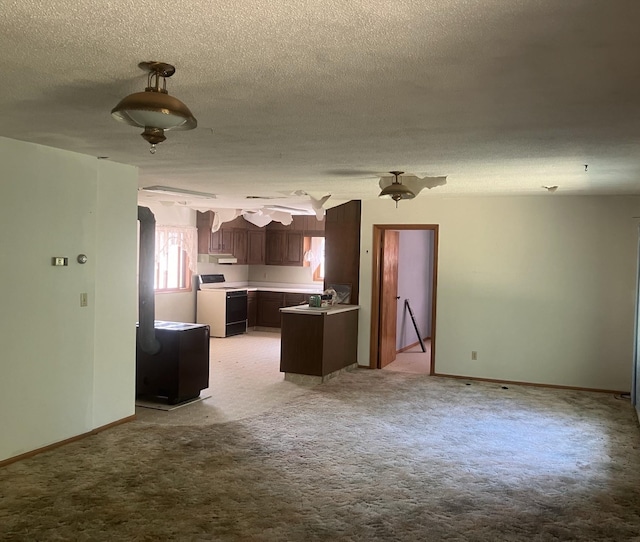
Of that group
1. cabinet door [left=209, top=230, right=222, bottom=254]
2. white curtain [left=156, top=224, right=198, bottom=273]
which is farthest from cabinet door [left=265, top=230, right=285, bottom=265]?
white curtain [left=156, top=224, right=198, bottom=273]

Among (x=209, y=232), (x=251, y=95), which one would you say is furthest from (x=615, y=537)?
(x=209, y=232)

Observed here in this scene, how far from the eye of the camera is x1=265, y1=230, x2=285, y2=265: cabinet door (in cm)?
1091

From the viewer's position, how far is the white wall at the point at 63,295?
12.5 ft

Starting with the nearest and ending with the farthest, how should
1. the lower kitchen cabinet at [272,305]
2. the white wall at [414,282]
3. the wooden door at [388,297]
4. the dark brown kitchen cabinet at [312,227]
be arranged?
1. the wooden door at [388,297]
2. the white wall at [414,282]
3. the lower kitchen cabinet at [272,305]
4. the dark brown kitchen cabinet at [312,227]

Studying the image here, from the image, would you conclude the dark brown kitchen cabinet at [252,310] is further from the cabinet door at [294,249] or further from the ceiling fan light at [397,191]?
the ceiling fan light at [397,191]

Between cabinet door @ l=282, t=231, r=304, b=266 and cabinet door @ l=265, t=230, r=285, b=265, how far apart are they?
0.10 meters

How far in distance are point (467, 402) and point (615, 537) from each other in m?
2.76

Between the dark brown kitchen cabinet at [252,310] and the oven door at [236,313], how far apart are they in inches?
12.0

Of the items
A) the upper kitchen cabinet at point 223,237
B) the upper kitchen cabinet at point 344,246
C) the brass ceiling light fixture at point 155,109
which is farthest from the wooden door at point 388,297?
the brass ceiling light fixture at point 155,109

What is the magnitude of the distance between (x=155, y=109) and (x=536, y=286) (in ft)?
17.7

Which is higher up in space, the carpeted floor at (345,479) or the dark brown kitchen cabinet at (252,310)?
the dark brown kitchen cabinet at (252,310)

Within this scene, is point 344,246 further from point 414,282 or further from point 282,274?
point 282,274

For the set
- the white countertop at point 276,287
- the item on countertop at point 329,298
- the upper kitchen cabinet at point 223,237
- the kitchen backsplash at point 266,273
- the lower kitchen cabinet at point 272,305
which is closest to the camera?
the item on countertop at point 329,298

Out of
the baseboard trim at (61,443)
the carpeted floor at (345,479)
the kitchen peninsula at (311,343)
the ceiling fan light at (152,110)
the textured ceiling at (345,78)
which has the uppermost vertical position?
the textured ceiling at (345,78)
